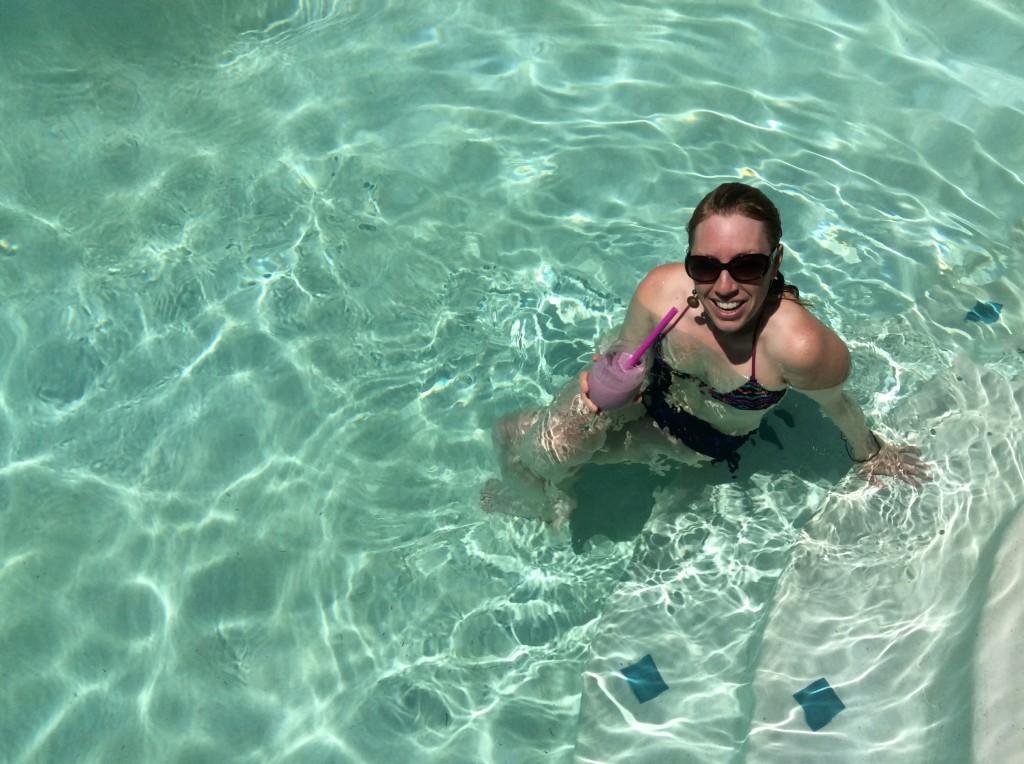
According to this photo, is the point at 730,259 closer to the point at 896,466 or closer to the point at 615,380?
the point at 615,380

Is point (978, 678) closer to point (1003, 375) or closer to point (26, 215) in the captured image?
point (1003, 375)

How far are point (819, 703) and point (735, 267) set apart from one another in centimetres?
194

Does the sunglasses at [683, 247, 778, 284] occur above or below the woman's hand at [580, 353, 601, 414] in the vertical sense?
above

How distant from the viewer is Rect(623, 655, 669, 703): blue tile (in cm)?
374

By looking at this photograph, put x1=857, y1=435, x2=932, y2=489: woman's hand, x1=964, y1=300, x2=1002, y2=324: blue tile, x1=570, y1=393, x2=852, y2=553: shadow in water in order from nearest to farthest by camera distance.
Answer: x1=857, y1=435, x2=932, y2=489: woman's hand, x1=570, y1=393, x2=852, y2=553: shadow in water, x1=964, y1=300, x2=1002, y2=324: blue tile

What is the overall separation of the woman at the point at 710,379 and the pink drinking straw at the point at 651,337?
0.13ft

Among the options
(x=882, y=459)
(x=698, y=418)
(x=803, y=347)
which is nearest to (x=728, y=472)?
(x=698, y=418)

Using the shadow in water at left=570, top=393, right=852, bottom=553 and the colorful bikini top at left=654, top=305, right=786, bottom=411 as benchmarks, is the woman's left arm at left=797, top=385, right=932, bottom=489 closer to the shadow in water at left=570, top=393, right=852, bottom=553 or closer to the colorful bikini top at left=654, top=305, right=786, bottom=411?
the shadow in water at left=570, top=393, right=852, bottom=553

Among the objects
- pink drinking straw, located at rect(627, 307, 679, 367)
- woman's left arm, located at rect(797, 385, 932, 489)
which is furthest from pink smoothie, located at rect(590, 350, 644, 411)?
woman's left arm, located at rect(797, 385, 932, 489)

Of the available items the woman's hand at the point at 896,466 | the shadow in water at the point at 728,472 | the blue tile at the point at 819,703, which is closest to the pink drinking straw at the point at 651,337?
the shadow in water at the point at 728,472

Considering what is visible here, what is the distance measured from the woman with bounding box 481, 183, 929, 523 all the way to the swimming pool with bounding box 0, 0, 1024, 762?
30 centimetres

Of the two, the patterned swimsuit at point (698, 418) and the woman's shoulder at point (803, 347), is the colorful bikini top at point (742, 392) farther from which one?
the woman's shoulder at point (803, 347)

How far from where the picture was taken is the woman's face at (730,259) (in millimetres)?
2854

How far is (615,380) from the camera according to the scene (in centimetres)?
325
